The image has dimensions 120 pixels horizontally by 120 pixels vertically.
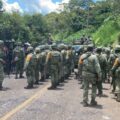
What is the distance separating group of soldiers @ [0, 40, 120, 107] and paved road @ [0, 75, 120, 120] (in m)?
0.57

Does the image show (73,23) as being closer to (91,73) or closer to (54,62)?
(54,62)

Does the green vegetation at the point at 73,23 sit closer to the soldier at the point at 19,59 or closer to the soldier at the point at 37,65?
the soldier at the point at 19,59

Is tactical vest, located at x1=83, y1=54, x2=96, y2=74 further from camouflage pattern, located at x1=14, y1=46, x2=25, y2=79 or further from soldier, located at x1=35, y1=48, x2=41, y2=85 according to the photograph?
camouflage pattern, located at x1=14, y1=46, x2=25, y2=79

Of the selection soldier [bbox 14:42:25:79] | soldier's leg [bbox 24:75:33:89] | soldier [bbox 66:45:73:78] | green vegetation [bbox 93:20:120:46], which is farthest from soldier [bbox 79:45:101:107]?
green vegetation [bbox 93:20:120:46]

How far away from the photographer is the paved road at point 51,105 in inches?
546

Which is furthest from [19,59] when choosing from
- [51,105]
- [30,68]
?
[51,105]

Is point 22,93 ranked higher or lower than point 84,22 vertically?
lower

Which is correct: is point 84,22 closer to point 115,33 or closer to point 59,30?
point 59,30

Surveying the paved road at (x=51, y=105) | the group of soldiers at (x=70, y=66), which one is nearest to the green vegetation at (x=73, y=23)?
the group of soldiers at (x=70, y=66)

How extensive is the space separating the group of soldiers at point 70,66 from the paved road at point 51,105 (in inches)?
22.5

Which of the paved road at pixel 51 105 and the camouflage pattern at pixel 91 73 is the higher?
the camouflage pattern at pixel 91 73

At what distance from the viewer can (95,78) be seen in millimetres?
16500

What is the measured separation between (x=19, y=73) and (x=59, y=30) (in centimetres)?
7731

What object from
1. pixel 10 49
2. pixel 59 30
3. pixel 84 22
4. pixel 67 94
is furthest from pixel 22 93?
pixel 59 30
